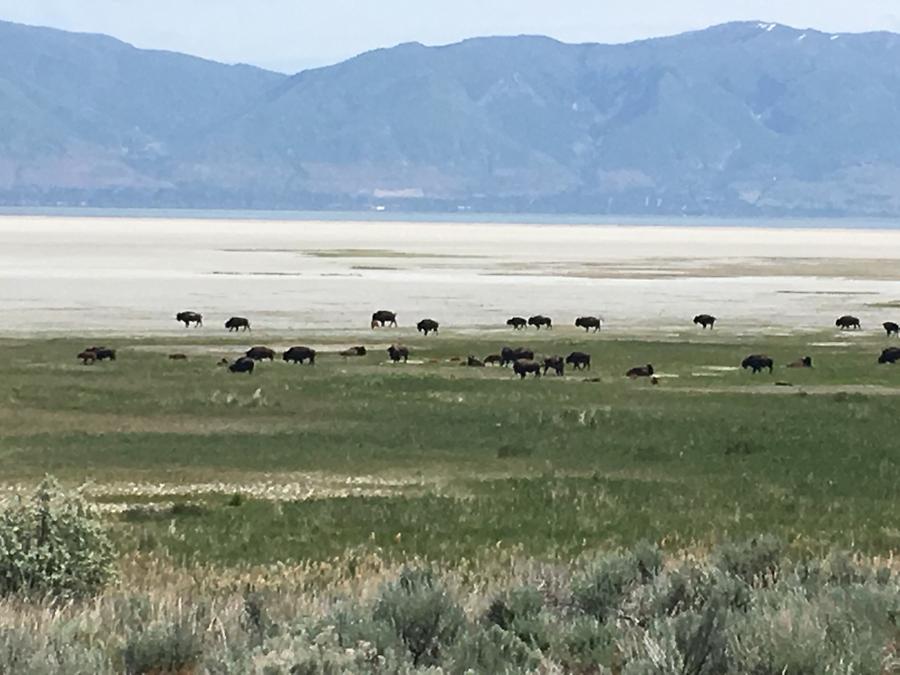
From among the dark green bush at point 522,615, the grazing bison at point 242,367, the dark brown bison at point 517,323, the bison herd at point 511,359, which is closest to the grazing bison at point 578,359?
the bison herd at point 511,359

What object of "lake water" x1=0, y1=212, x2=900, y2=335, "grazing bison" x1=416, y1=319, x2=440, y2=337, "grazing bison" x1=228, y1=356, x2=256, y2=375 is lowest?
"grazing bison" x1=228, y1=356, x2=256, y2=375

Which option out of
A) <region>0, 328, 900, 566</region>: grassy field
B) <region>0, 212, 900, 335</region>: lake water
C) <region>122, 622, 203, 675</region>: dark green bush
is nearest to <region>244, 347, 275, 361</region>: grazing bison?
<region>0, 328, 900, 566</region>: grassy field

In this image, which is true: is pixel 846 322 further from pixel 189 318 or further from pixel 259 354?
pixel 259 354

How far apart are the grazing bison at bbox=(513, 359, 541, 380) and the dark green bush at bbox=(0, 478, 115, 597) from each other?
23349 millimetres

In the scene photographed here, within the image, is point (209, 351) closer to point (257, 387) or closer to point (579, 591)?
point (257, 387)

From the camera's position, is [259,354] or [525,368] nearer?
[525,368]

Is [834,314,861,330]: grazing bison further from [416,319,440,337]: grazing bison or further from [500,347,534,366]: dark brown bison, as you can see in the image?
[500,347,534,366]: dark brown bison

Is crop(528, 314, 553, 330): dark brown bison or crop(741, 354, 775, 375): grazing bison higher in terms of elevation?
crop(528, 314, 553, 330): dark brown bison

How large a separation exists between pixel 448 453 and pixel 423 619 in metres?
15.4

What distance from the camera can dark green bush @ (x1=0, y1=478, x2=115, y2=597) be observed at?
11781 millimetres

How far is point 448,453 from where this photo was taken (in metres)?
24.7

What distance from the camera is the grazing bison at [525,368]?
35781 millimetres

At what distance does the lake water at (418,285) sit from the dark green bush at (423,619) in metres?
39.2

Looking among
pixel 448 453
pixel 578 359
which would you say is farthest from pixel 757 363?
pixel 448 453
